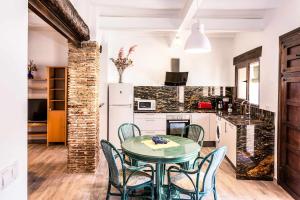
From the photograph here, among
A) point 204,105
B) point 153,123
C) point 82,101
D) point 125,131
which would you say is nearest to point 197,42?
point 125,131

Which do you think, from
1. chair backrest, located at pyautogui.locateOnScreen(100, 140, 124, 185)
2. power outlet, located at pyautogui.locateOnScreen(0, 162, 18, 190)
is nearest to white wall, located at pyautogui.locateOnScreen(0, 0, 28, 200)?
power outlet, located at pyautogui.locateOnScreen(0, 162, 18, 190)

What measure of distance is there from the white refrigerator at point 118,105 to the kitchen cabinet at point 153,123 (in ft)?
1.38

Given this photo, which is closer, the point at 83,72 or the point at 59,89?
the point at 83,72

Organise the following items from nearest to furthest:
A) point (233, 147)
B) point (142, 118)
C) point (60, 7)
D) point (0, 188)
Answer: point (0, 188)
point (60, 7)
point (233, 147)
point (142, 118)

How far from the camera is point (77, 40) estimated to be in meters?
4.31

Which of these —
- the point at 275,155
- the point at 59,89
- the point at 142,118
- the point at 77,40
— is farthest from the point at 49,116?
the point at 275,155

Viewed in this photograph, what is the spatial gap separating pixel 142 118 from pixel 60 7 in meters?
4.03

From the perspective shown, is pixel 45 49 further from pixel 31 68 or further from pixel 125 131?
pixel 125 131

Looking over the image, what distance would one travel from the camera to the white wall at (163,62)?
22.4 ft

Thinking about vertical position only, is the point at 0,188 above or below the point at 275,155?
above

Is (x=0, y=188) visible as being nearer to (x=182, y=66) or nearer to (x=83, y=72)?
(x=83, y=72)

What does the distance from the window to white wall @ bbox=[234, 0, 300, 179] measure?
28 centimetres

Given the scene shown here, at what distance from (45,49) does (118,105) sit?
254 cm

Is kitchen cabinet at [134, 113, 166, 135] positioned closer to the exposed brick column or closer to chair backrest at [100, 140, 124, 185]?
the exposed brick column
